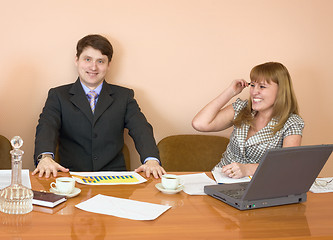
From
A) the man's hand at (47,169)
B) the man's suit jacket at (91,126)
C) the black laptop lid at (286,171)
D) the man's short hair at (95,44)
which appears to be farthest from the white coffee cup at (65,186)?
the man's short hair at (95,44)

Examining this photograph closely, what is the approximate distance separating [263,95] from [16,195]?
1746mm

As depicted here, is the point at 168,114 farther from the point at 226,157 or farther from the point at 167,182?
the point at 167,182

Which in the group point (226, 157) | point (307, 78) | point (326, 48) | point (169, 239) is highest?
point (326, 48)

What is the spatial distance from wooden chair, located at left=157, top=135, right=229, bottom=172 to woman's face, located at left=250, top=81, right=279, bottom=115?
0.60 metres

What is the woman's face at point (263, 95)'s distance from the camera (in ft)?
9.25

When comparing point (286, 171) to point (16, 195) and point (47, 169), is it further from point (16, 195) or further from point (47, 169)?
point (47, 169)

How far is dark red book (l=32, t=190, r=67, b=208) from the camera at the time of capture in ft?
5.55

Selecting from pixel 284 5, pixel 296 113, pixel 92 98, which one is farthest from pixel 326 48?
pixel 92 98

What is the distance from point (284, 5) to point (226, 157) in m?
1.45

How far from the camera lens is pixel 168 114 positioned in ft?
11.5

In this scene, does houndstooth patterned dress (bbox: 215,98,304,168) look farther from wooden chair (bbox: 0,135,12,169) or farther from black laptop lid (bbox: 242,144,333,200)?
wooden chair (bbox: 0,135,12,169)

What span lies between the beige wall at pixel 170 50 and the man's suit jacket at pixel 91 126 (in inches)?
→ 9.9

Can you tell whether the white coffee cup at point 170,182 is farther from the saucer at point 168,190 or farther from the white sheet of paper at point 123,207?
the white sheet of paper at point 123,207

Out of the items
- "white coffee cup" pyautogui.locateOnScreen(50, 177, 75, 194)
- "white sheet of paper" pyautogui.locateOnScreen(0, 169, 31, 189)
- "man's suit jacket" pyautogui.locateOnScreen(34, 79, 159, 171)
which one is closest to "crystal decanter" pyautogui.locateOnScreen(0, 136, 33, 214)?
"white coffee cup" pyautogui.locateOnScreen(50, 177, 75, 194)
